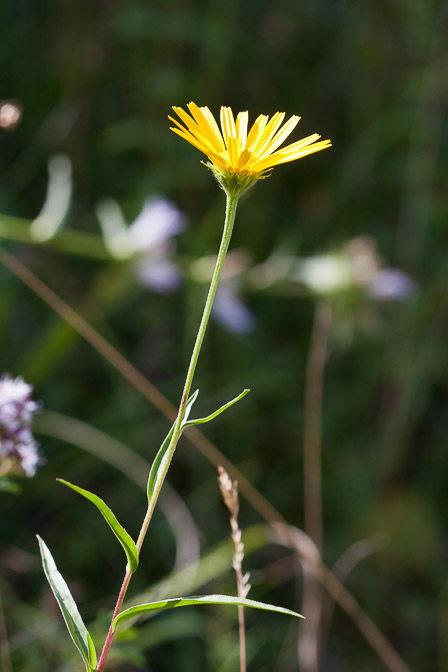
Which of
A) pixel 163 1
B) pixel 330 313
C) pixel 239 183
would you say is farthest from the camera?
pixel 163 1

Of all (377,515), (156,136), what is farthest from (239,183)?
(156,136)

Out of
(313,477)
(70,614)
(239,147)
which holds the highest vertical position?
(313,477)

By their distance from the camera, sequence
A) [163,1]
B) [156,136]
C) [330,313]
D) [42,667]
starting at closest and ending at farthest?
[42,667]
[330,313]
[156,136]
[163,1]

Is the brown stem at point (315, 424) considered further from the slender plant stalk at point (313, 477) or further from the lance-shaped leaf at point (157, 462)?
the lance-shaped leaf at point (157, 462)

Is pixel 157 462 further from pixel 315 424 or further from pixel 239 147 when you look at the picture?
pixel 315 424

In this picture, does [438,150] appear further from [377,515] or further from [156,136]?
[377,515]

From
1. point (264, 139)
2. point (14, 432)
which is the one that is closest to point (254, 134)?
point (264, 139)

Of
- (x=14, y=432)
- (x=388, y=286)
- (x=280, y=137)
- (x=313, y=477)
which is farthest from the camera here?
(x=388, y=286)

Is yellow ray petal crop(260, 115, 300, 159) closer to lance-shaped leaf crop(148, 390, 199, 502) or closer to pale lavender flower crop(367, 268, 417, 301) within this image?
lance-shaped leaf crop(148, 390, 199, 502)
